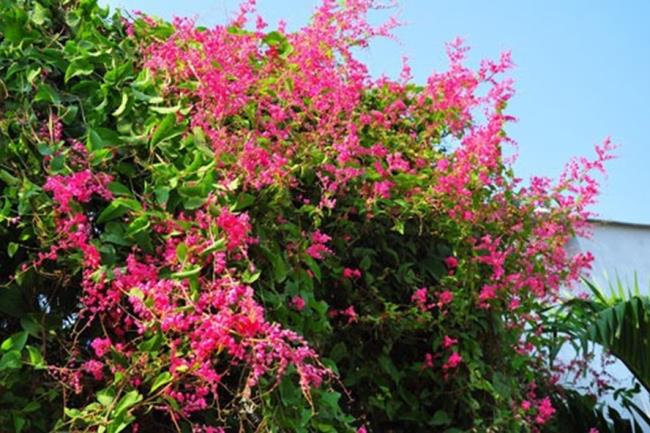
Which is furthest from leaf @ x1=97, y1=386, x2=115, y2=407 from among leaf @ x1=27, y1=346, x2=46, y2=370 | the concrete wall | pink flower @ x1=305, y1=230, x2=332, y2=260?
the concrete wall

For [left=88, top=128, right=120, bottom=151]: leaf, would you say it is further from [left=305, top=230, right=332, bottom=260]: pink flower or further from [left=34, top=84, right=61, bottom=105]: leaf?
[left=305, top=230, right=332, bottom=260]: pink flower

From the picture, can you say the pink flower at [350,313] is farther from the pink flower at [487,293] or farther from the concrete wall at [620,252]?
the concrete wall at [620,252]

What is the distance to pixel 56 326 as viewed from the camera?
2.04 meters

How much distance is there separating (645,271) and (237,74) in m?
4.32

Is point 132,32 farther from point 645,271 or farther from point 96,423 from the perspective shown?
point 645,271

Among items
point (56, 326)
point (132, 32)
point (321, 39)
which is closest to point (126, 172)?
point (56, 326)

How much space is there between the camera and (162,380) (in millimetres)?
1877

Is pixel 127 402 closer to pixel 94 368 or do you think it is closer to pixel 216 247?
pixel 94 368

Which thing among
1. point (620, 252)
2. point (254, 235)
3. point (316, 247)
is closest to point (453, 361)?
point (316, 247)

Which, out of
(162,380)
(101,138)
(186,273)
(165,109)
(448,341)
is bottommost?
(162,380)

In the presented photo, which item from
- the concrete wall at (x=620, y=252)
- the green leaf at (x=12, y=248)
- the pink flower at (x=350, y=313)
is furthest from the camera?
the concrete wall at (x=620, y=252)

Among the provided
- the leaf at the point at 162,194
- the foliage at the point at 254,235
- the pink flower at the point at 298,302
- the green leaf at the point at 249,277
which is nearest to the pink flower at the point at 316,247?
the foliage at the point at 254,235

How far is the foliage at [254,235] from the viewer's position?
1938 millimetres

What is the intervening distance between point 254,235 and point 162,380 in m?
0.45
